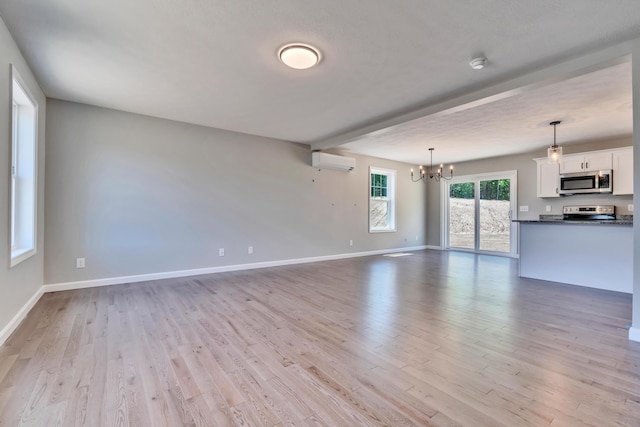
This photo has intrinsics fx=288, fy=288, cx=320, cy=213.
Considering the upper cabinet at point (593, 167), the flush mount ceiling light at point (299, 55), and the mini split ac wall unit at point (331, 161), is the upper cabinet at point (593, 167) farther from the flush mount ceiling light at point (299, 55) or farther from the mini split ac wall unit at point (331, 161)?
the flush mount ceiling light at point (299, 55)

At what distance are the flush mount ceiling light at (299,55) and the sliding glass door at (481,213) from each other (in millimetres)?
6286

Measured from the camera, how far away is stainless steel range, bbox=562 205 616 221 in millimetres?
5436

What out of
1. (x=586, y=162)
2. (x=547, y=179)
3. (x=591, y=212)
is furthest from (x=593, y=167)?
(x=591, y=212)

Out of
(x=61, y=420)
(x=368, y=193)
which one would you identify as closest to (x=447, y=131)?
(x=368, y=193)

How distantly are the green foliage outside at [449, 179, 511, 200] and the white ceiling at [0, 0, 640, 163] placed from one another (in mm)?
2552

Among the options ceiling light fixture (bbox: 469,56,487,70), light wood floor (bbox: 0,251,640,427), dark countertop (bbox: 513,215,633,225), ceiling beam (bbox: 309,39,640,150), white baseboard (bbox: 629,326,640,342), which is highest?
ceiling light fixture (bbox: 469,56,487,70)

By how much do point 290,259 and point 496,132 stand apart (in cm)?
443

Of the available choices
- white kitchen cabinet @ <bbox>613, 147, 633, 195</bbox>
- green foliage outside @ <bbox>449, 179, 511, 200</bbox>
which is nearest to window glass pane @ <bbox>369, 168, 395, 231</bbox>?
green foliage outside @ <bbox>449, 179, 511, 200</bbox>

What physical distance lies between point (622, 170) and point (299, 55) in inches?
242

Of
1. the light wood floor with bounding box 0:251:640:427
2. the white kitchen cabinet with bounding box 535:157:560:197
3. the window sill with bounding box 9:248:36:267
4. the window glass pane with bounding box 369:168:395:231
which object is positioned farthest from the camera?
the window glass pane with bounding box 369:168:395:231

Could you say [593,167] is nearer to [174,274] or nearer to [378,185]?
[378,185]

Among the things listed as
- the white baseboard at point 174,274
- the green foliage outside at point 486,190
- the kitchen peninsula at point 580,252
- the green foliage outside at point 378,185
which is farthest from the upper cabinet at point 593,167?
the white baseboard at point 174,274

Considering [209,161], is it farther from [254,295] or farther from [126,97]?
[254,295]

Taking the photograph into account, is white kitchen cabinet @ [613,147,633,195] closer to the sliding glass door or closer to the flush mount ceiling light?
the sliding glass door
